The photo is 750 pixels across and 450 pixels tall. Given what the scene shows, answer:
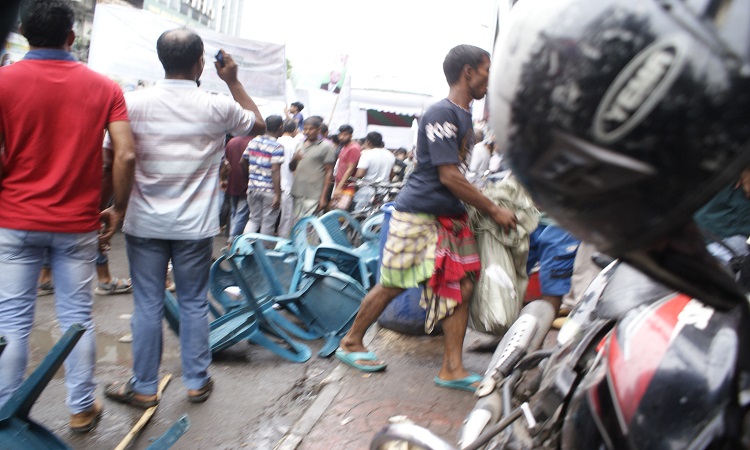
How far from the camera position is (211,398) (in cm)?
348

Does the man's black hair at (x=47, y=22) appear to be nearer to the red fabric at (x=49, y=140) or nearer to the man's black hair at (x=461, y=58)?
the red fabric at (x=49, y=140)

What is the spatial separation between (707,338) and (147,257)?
2.59 meters

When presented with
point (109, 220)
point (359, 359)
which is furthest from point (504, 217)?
point (109, 220)

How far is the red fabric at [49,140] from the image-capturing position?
2631mm

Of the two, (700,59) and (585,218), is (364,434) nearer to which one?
(585,218)

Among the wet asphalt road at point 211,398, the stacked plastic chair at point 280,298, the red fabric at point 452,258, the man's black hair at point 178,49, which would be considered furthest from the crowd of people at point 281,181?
the red fabric at point 452,258

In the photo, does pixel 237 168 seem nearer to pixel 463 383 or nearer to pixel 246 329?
pixel 246 329

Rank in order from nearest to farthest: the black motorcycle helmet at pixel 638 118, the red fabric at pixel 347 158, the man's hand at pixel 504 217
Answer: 1. the black motorcycle helmet at pixel 638 118
2. the man's hand at pixel 504 217
3. the red fabric at pixel 347 158

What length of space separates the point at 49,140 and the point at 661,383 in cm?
249

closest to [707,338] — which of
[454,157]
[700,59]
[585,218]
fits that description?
[585,218]

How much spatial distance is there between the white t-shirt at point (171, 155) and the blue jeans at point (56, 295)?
300 millimetres

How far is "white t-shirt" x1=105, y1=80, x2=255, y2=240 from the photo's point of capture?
3.05 m

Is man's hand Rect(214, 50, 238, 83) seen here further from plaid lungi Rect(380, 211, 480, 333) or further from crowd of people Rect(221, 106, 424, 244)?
crowd of people Rect(221, 106, 424, 244)

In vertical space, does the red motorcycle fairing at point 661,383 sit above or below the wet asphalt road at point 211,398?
above
